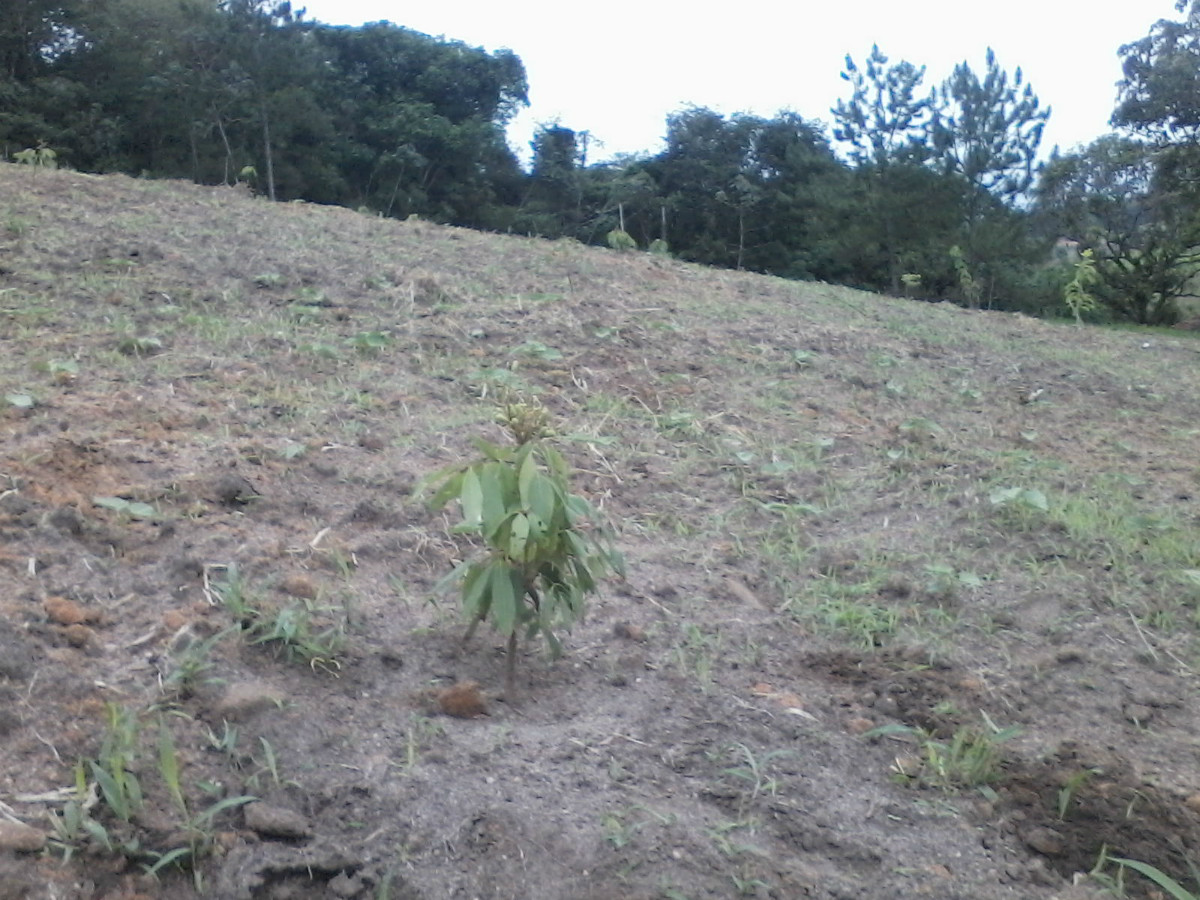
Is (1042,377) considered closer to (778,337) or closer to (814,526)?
(778,337)

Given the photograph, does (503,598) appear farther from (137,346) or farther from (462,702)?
(137,346)

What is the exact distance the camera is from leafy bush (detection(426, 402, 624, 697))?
6.87 ft

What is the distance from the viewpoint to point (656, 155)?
20438mm

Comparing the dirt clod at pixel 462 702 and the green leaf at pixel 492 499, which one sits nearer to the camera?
the green leaf at pixel 492 499

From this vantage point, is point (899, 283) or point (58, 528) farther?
point (899, 283)

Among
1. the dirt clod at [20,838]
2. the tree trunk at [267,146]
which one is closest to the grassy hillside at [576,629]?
the dirt clod at [20,838]

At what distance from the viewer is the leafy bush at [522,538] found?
2094 millimetres

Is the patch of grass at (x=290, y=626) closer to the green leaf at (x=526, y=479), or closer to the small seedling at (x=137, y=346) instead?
the green leaf at (x=526, y=479)

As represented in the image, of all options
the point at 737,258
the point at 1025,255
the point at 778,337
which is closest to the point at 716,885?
the point at 778,337

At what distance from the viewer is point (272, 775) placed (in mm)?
1931

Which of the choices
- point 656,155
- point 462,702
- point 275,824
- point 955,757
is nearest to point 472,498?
point 462,702

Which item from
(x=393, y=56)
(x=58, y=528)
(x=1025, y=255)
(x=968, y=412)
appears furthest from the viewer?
(x=393, y=56)

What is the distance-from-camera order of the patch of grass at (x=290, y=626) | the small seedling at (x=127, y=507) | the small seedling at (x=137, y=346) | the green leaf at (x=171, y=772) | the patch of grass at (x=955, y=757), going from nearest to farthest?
the green leaf at (x=171, y=772) < the patch of grass at (x=955, y=757) < the patch of grass at (x=290, y=626) < the small seedling at (x=127, y=507) < the small seedling at (x=137, y=346)

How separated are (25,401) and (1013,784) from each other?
2709mm
